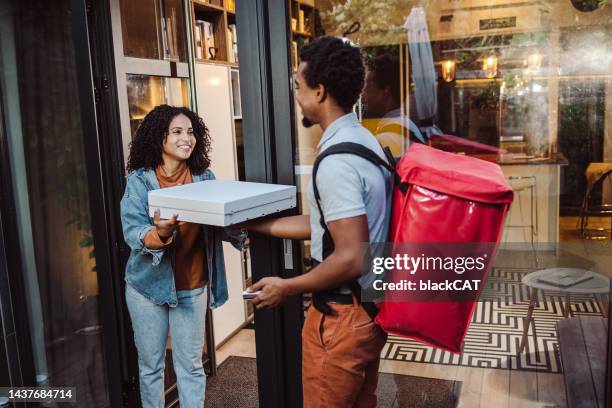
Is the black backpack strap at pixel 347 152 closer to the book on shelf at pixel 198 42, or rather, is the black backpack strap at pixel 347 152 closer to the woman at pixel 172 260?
the woman at pixel 172 260

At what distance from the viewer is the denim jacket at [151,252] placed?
232cm

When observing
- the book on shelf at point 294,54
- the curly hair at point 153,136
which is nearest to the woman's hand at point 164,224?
the curly hair at point 153,136

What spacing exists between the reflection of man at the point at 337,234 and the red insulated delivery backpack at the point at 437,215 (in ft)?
0.13

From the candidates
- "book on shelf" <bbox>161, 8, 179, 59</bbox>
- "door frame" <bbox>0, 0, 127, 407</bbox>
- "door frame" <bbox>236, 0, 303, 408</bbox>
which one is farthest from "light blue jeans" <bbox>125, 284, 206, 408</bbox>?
"book on shelf" <bbox>161, 8, 179, 59</bbox>

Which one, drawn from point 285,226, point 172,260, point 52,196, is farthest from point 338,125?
point 52,196

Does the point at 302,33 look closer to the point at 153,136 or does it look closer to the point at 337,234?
the point at 153,136

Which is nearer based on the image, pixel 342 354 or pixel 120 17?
pixel 342 354

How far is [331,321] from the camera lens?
169 cm

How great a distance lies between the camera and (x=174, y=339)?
98.7 inches

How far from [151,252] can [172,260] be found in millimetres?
165

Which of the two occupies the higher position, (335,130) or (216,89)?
(216,89)

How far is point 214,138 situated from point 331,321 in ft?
6.96

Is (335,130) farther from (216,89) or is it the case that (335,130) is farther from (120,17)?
(216,89)

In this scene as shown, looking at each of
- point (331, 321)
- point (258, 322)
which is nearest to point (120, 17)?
point (258, 322)
